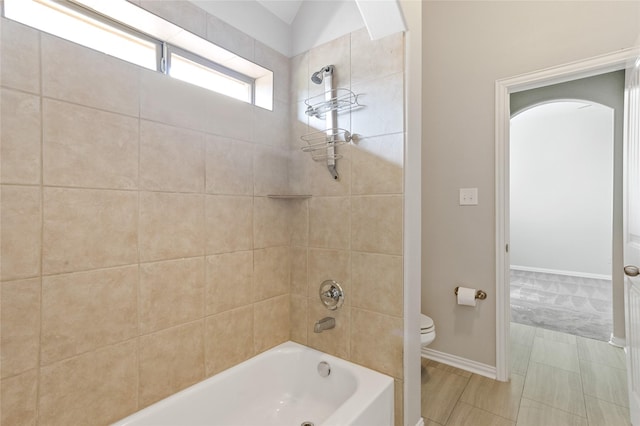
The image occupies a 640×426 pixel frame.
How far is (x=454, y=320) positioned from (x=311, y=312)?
124 cm

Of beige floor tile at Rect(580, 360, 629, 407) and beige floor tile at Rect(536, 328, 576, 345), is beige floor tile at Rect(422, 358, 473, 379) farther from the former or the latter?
beige floor tile at Rect(536, 328, 576, 345)

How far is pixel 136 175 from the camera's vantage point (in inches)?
49.0

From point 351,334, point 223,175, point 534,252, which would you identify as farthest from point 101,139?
point 534,252

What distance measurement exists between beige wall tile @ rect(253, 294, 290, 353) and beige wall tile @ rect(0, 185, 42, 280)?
1009 mm

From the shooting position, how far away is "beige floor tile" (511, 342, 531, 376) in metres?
2.26

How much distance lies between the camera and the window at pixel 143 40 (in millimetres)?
1164

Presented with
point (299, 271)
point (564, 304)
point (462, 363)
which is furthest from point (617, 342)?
point (299, 271)

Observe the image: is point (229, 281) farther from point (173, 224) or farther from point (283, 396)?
point (283, 396)

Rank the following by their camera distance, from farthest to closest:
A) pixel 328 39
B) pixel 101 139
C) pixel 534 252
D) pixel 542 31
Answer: pixel 534 252
pixel 542 31
pixel 328 39
pixel 101 139

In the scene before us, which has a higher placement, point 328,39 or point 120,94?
point 328,39

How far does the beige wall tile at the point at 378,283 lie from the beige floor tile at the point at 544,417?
108 cm

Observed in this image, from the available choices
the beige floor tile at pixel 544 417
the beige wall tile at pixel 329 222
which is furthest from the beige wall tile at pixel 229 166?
the beige floor tile at pixel 544 417

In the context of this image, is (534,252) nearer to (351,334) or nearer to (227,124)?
(351,334)

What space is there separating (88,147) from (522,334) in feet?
11.9
